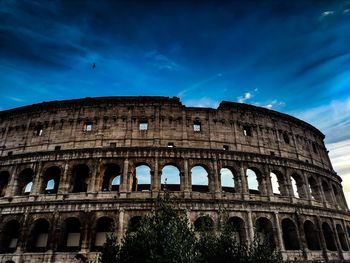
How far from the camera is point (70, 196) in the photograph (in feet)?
61.1

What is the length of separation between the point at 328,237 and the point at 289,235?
4.41m

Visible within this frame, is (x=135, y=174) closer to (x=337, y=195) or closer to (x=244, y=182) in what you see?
(x=244, y=182)

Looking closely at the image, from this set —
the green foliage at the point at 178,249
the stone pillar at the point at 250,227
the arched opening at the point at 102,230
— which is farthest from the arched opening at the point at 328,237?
the arched opening at the point at 102,230

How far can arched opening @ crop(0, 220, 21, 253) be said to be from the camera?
18100 mm

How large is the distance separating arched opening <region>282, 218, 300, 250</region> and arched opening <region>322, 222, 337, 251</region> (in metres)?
3.96

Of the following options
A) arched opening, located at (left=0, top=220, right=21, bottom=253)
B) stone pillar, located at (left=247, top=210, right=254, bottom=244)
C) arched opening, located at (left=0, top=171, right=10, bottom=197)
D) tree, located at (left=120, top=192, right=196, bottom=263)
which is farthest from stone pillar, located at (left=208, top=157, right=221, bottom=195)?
arched opening, located at (left=0, top=171, right=10, bottom=197)

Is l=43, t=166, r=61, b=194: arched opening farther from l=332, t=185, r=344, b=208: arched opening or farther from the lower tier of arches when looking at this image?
l=332, t=185, r=344, b=208: arched opening

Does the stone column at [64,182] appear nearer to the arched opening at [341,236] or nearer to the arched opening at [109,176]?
the arched opening at [109,176]

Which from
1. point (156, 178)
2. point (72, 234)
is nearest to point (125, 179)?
point (156, 178)

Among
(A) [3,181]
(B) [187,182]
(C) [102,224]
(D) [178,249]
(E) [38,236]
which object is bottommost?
(D) [178,249]

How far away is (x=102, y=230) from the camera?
18.9 meters

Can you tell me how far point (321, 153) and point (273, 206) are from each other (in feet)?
37.2

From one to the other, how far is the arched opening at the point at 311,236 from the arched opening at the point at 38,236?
20.3m

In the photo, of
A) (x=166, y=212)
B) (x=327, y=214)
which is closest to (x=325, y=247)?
(x=327, y=214)
